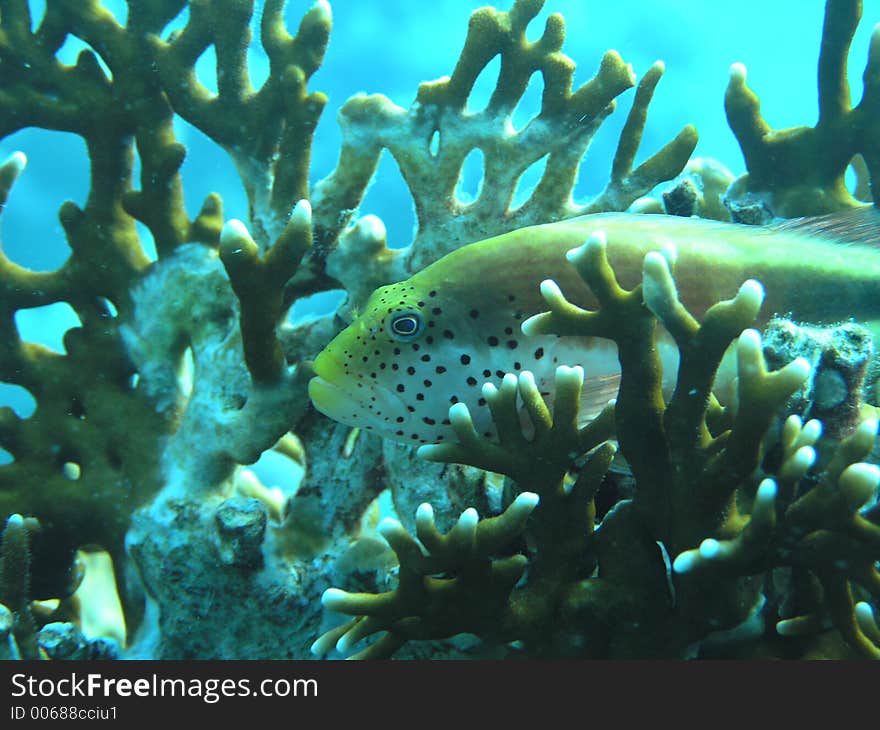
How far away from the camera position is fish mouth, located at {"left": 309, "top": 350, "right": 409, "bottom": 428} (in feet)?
8.64

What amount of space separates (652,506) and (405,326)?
1.19 meters

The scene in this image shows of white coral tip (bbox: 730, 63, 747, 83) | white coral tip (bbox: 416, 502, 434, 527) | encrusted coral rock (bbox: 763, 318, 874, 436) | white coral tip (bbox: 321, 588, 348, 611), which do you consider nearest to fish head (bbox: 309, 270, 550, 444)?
white coral tip (bbox: 416, 502, 434, 527)

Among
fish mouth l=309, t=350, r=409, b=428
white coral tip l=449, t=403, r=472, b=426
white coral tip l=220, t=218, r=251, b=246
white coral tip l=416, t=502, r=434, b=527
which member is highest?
white coral tip l=220, t=218, r=251, b=246

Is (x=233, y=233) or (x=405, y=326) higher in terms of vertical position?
(x=233, y=233)

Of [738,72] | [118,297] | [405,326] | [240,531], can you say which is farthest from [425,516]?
[738,72]

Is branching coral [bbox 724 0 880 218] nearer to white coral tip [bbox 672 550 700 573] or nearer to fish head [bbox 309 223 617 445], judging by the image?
fish head [bbox 309 223 617 445]

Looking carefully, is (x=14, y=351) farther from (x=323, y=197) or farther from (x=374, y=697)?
(x=374, y=697)

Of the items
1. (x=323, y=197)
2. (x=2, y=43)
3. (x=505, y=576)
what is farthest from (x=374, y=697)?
(x=2, y=43)

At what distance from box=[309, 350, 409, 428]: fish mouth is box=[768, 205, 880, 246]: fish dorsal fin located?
6.62 feet

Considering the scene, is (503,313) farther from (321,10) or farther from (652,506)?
(321,10)

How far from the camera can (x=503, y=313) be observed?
2.71 meters

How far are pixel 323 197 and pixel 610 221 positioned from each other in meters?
1.83

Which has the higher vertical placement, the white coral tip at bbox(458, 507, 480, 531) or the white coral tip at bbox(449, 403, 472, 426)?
the white coral tip at bbox(449, 403, 472, 426)

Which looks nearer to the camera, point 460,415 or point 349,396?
point 460,415
